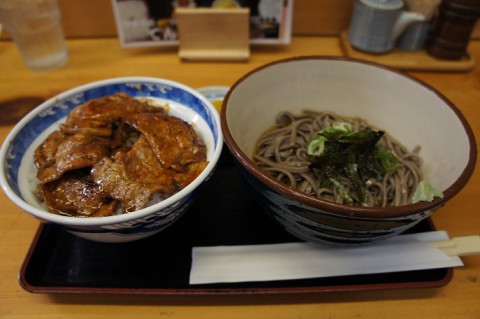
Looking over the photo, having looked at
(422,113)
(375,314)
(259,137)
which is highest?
(422,113)

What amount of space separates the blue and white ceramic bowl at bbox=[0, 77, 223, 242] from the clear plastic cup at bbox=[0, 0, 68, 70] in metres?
0.73

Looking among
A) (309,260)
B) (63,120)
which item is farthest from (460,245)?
(63,120)

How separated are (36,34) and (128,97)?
0.86m

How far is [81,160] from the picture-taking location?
3.17ft

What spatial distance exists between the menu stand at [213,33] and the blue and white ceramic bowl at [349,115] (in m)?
0.58

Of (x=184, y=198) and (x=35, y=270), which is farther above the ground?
(x=184, y=198)

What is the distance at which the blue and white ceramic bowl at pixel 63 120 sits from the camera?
2.71 feet

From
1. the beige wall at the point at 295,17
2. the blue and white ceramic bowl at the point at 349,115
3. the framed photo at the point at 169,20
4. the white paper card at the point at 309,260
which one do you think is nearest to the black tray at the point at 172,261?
the white paper card at the point at 309,260

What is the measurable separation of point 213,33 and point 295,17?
0.53 m

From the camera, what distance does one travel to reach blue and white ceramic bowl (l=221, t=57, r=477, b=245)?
0.81 metres

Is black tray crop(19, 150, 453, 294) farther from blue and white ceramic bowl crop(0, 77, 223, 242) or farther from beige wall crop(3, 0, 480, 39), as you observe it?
beige wall crop(3, 0, 480, 39)

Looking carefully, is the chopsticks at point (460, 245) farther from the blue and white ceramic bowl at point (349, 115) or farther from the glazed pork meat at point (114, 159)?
the glazed pork meat at point (114, 159)

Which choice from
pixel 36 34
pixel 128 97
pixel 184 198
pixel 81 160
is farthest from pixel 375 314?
pixel 36 34

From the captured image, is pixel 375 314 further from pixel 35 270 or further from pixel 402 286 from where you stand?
pixel 35 270
